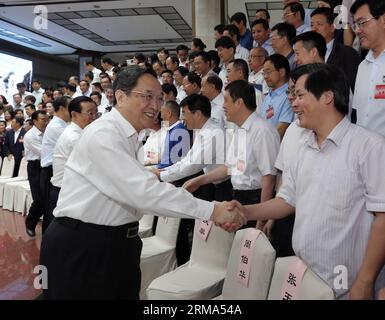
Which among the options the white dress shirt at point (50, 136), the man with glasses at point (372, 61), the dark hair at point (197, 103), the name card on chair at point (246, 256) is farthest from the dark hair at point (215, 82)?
the name card on chair at point (246, 256)

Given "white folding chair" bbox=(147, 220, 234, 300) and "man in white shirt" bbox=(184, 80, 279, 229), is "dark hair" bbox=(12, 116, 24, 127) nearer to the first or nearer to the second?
"man in white shirt" bbox=(184, 80, 279, 229)

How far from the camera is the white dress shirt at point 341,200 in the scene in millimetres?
1458

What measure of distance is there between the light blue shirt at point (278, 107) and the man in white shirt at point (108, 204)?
1.40 m

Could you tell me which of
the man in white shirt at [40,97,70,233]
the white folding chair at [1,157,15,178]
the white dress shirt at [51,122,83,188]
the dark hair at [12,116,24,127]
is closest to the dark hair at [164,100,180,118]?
the white dress shirt at [51,122,83,188]

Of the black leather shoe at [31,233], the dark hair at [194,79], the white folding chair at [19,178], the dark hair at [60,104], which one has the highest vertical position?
the dark hair at [194,79]

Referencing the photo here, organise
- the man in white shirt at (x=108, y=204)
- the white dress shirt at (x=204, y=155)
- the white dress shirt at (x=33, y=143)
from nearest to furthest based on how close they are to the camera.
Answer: the man in white shirt at (x=108, y=204)
the white dress shirt at (x=204, y=155)
the white dress shirt at (x=33, y=143)

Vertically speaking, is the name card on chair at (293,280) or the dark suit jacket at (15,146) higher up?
the dark suit jacket at (15,146)

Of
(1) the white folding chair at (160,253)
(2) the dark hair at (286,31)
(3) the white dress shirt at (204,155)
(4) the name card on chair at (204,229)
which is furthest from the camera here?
(2) the dark hair at (286,31)

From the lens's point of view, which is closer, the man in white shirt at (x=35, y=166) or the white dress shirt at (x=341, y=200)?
the white dress shirt at (x=341, y=200)

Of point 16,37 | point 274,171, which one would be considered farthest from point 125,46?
point 274,171

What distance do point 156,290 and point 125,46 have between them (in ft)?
43.5

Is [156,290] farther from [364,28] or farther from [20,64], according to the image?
[20,64]

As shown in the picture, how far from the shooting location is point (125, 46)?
1452 centimetres

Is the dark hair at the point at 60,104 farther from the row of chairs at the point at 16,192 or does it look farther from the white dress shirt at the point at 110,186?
the white dress shirt at the point at 110,186
